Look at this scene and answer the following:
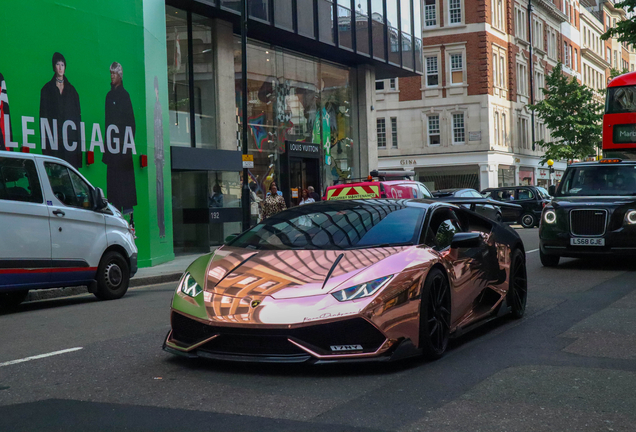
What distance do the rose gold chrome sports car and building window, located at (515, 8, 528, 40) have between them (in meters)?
53.8

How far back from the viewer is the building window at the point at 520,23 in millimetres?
57866

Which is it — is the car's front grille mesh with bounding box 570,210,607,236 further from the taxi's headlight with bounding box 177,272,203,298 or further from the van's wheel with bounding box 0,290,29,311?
the taxi's headlight with bounding box 177,272,203,298

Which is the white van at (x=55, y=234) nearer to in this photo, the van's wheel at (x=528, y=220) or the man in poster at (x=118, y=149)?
the man in poster at (x=118, y=149)

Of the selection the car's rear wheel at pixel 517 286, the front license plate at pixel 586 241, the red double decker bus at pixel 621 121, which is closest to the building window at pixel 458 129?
the red double decker bus at pixel 621 121

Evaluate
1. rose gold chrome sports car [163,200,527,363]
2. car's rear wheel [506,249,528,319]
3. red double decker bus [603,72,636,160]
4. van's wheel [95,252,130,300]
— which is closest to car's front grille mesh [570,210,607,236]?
car's rear wheel [506,249,528,319]

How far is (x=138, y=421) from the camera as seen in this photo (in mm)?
4449

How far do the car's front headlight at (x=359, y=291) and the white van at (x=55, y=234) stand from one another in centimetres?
579

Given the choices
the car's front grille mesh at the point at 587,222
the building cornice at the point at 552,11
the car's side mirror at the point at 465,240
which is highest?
the building cornice at the point at 552,11

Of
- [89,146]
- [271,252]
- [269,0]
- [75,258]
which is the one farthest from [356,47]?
[271,252]

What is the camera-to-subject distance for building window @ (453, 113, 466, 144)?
171ft

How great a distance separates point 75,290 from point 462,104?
136ft

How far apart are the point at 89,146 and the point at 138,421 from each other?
40.1ft

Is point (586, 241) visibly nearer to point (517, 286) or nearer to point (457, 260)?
point (517, 286)

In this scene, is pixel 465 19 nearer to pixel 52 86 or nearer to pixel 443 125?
pixel 443 125
